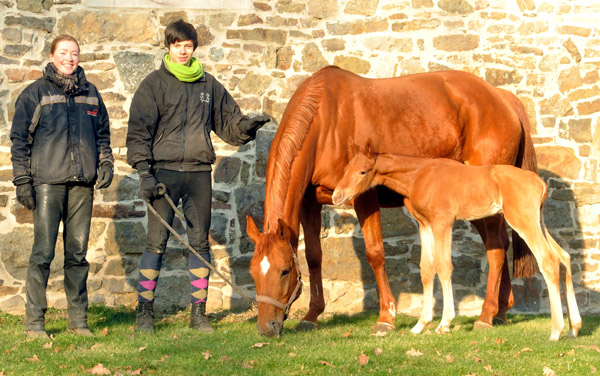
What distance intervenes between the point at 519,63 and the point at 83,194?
5272mm

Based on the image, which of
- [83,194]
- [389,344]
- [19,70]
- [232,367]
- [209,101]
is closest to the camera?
[232,367]

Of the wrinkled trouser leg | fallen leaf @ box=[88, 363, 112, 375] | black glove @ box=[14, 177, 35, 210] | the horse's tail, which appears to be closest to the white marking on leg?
fallen leaf @ box=[88, 363, 112, 375]

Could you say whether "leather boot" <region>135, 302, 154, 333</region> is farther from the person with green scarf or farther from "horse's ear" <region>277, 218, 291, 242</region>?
"horse's ear" <region>277, 218, 291, 242</region>

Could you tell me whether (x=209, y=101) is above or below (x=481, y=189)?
above

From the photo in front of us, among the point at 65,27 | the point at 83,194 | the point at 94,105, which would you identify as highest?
the point at 65,27

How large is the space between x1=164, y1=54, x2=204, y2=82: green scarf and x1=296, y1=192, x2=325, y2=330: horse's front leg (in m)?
1.47

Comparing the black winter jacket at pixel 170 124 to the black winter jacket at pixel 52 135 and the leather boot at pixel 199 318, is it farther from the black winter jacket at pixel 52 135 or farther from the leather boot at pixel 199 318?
the leather boot at pixel 199 318

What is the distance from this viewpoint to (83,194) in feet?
20.4

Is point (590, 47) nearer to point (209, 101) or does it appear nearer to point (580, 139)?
point (580, 139)

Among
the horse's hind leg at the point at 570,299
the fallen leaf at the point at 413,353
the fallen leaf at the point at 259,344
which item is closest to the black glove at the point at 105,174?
the fallen leaf at the point at 259,344

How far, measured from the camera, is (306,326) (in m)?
6.69

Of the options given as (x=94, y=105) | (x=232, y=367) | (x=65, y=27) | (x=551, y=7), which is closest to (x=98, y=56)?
(x=65, y=27)

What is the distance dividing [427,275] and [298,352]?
1478mm

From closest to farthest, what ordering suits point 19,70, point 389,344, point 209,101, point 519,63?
point 389,344 < point 209,101 < point 19,70 < point 519,63
